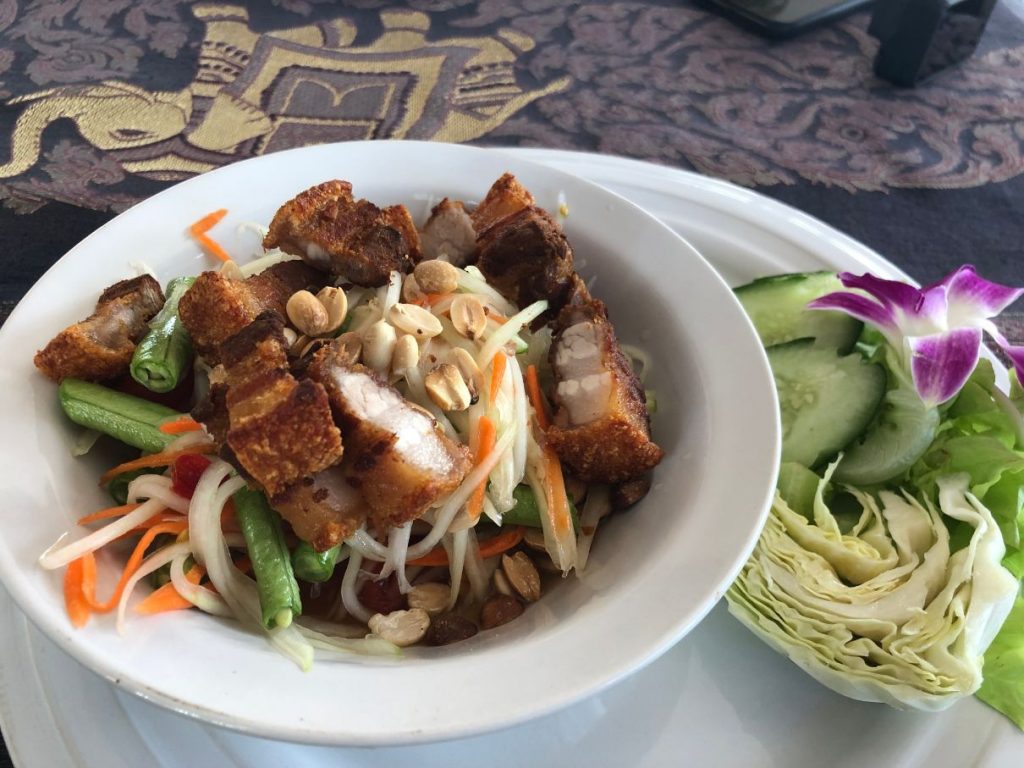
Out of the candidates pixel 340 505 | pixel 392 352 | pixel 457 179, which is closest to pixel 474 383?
pixel 392 352

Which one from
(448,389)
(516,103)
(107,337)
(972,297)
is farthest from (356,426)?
(516,103)

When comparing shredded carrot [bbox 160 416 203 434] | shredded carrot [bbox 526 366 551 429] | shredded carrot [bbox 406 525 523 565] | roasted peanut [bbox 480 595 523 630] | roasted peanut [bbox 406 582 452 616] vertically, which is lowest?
roasted peanut [bbox 406 582 452 616]

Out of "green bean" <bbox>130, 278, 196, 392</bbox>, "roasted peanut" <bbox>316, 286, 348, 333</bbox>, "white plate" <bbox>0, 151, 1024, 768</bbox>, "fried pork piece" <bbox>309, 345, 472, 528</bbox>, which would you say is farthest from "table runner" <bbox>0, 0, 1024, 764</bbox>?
"fried pork piece" <bbox>309, 345, 472, 528</bbox>

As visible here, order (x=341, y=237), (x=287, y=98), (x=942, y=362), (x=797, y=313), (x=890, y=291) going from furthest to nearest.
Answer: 1. (x=287, y=98)
2. (x=797, y=313)
3. (x=890, y=291)
4. (x=942, y=362)
5. (x=341, y=237)

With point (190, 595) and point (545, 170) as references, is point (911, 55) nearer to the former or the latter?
point (545, 170)

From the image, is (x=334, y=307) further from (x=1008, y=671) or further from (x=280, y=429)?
(x=1008, y=671)

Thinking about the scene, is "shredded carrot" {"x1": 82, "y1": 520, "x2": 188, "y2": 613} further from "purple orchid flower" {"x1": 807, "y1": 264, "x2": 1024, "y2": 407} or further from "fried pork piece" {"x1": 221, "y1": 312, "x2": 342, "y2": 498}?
"purple orchid flower" {"x1": 807, "y1": 264, "x2": 1024, "y2": 407}
